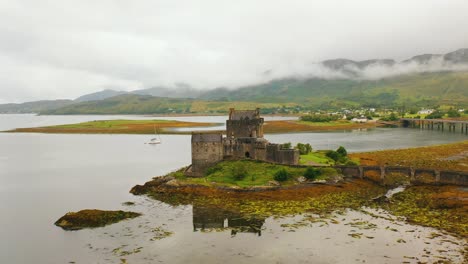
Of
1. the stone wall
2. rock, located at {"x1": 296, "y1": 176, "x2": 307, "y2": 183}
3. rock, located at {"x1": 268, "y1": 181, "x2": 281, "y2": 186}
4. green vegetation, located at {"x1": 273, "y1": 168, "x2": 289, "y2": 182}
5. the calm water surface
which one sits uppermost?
the stone wall

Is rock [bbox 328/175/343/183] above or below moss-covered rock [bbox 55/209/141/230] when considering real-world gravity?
above

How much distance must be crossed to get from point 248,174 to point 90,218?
19.9m

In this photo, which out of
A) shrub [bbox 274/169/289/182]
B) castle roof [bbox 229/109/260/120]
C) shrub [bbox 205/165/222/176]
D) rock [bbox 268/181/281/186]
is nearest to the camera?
rock [bbox 268/181/281/186]

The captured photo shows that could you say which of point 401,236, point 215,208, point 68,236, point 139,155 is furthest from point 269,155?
point 139,155

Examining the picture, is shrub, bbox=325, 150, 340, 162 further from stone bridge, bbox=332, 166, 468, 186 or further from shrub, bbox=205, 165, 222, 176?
shrub, bbox=205, 165, 222, 176

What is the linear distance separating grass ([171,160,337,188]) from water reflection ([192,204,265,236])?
762 cm

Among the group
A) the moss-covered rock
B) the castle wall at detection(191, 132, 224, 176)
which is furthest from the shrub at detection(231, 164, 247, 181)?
the moss-covered rock

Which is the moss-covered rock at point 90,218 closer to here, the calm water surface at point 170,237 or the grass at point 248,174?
the calm water surface at point 170,237

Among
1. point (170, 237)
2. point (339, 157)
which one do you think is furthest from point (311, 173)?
point (170, 237)

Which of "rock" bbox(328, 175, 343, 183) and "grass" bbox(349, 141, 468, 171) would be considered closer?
"rock" bbox(328, 175, 343, 183)

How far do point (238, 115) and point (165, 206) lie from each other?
Result: 63.7 ft

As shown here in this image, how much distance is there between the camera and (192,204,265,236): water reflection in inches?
1405

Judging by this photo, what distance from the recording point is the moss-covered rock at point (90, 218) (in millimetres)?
37969

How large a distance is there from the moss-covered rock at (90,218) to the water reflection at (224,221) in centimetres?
691
